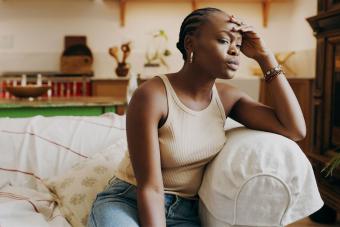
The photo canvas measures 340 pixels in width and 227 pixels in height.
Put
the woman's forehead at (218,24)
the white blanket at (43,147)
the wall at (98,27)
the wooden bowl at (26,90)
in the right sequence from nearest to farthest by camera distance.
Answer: the woman's forehead at (218,24) → the white blanket at (43,147) → the wooden bowl at (26,90) → the wall at (98,27)

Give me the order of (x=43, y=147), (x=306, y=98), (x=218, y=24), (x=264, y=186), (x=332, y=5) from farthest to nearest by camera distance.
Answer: (x=306, y=98)
(x=332, y=5)
(x=43, y=147)
(x=218, y=24)
(x=264, y=186)

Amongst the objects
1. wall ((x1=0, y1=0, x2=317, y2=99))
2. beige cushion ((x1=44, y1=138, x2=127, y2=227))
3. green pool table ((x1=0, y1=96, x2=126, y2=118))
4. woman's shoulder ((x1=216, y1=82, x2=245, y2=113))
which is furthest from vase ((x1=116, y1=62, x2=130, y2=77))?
woman's shoulder ((x1=216, y1=82, x2=245, y2=113))

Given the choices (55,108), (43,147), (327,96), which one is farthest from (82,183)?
(327,96)

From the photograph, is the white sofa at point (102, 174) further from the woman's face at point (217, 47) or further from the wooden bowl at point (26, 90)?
the wooden bowl at point (26, 90)

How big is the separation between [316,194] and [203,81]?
430mm

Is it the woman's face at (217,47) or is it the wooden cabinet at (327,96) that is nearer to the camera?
the woman's face at (217,47)

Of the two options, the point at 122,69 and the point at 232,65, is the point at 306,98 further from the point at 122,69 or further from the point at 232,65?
the point at 232,65

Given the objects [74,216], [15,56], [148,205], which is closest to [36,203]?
[74,216]

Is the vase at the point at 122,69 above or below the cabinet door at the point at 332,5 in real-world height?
below

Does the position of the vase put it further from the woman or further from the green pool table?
the woman

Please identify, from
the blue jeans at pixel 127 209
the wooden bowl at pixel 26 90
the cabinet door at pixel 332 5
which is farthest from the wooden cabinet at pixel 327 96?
the wooden bowl at pixel 26 90

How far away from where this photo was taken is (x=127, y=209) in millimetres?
1220

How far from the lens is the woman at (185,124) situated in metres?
1.18

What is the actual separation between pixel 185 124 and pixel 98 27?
4.25 m
